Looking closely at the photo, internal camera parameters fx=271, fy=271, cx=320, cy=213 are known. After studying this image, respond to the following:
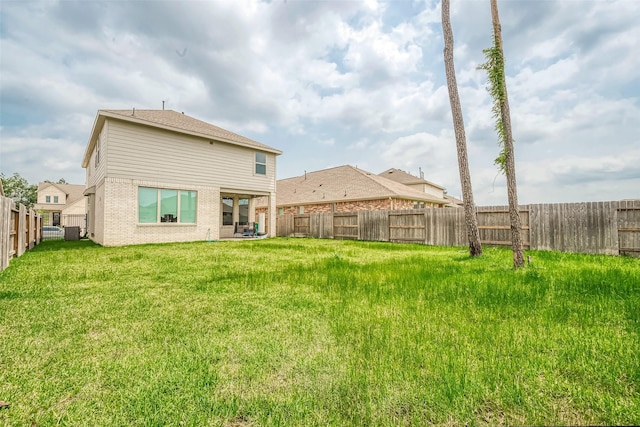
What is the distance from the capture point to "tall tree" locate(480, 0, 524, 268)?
6633mm

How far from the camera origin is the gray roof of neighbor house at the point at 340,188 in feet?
70.2

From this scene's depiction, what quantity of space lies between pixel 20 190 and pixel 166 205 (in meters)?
61.7

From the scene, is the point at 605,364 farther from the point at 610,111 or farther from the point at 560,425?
the point at 610,111

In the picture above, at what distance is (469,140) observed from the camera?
31.5ft

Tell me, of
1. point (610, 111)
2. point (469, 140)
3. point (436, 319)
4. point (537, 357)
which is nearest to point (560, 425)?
point (537, 357)

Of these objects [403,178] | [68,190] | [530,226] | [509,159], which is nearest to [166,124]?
[509,159]

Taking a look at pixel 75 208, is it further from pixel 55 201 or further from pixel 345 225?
pixel 345 225

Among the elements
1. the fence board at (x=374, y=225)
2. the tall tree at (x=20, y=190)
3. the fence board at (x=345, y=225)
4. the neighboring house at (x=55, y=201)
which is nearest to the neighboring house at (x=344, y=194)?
the fence board at (x=345, y=225)

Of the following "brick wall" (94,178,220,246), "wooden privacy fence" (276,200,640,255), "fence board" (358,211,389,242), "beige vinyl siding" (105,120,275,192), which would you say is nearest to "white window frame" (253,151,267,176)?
"beige vinyl siding" (105,120,275,192)

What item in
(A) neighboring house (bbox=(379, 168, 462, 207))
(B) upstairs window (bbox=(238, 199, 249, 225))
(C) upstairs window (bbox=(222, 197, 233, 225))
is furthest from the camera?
(A) neighboring house (bbox=(379, 168, 462, 207))

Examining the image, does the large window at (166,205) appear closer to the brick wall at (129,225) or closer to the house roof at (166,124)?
the brick wall at (129,225)

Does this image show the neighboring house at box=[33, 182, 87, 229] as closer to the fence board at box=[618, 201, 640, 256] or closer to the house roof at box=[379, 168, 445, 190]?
the house roof at box=[379, 168, 445, 190]

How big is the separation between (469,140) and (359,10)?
6.46m

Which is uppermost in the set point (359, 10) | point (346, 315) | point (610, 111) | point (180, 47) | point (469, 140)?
point (359, 10)
